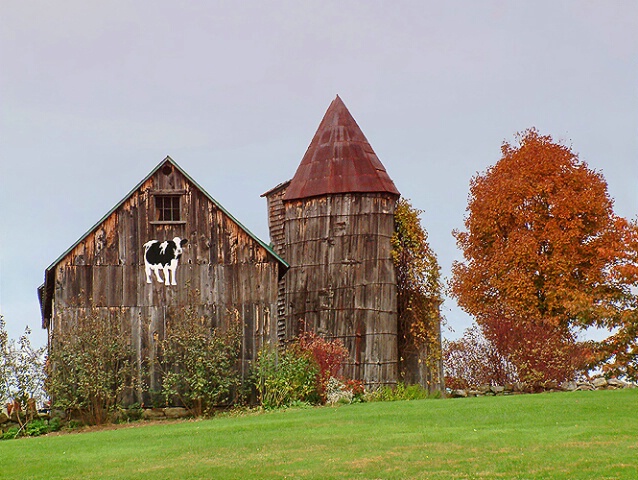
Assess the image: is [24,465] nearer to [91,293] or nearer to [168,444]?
[168,444]

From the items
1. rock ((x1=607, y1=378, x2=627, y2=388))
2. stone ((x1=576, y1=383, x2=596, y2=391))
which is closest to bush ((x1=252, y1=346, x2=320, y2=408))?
stone ((x1=576, y1=383, x2=596, y2=391))

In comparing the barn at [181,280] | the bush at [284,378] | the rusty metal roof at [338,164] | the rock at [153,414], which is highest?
the rusty metal roof at [338,164]

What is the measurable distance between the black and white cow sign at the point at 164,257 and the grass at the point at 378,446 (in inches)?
240

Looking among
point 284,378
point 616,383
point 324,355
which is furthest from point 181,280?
point 616,383

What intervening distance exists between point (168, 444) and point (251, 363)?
9222 mm

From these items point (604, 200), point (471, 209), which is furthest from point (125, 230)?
point (604, 200)

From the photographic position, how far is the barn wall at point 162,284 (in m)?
30.5

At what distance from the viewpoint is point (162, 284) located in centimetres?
3077

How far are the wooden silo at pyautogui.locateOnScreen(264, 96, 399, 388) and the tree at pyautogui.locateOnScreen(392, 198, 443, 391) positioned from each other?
60cm

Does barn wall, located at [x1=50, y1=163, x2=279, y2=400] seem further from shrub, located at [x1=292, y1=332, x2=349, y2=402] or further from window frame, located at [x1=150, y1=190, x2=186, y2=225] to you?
shrub, located at [x1=292, y1=332, x2=349, y2=402]

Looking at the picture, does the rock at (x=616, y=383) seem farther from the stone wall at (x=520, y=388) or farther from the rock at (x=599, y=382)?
the stone wall at (x=520, y=388)

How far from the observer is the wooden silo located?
3331 cm

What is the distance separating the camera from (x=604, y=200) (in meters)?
42.1

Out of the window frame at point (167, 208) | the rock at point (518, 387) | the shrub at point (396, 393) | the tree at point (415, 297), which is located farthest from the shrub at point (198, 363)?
the rock at point (518, 387)
